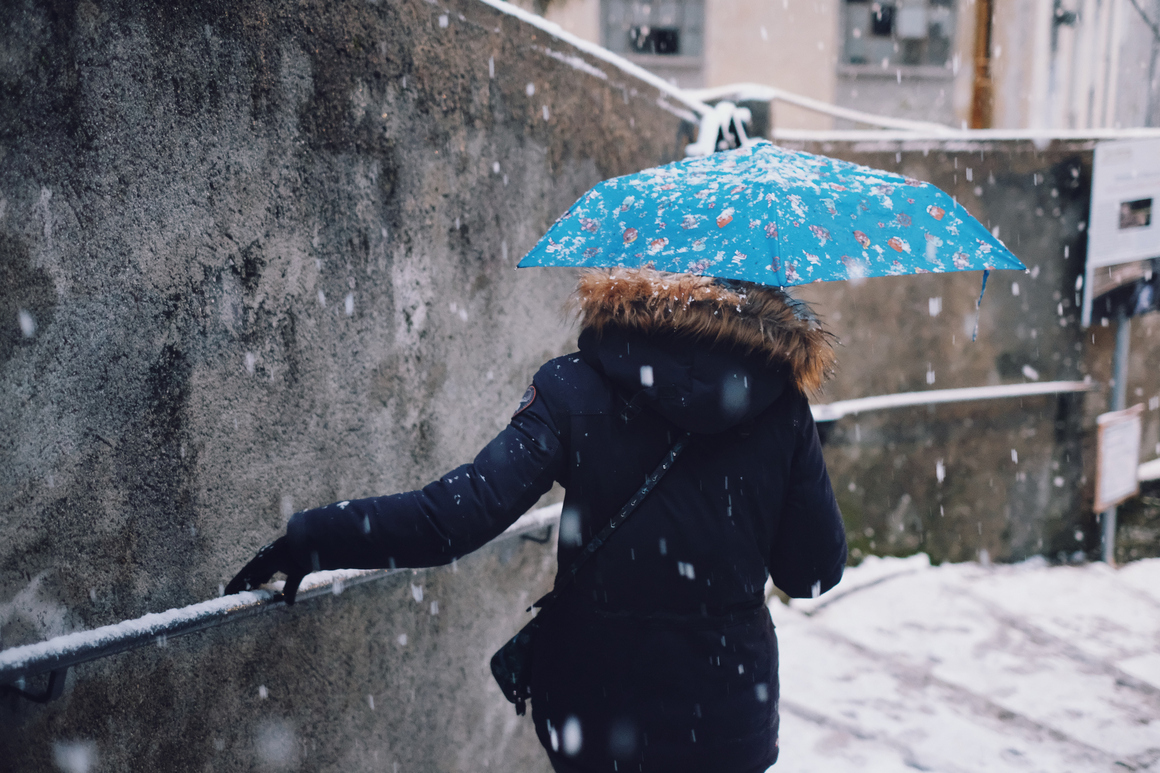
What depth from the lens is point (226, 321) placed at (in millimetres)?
1960

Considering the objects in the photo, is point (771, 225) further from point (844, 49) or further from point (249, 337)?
point (844, 49)

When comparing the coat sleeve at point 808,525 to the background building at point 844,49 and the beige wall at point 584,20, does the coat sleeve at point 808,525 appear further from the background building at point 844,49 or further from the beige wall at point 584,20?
the beige wall at point 584,20

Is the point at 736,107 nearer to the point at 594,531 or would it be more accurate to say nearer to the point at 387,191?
the point at 387,191

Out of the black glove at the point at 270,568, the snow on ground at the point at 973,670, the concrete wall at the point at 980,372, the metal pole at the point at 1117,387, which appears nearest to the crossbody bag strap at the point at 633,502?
the black glove at the point at 270,568

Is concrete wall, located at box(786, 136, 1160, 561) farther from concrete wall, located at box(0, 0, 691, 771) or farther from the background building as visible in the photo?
the background building

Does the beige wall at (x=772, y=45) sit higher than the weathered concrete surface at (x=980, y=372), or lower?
higher

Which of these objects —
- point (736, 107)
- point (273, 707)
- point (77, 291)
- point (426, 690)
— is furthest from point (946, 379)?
point (77, 291)

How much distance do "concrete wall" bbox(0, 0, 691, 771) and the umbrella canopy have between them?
0.72m

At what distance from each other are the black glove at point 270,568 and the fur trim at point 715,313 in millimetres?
786

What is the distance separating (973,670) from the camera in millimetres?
4508

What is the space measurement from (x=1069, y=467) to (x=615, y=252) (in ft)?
19.7

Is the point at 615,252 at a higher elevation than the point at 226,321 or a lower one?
higher

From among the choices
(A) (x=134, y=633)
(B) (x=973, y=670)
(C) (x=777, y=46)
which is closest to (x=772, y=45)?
(C) (x=777, y=46)

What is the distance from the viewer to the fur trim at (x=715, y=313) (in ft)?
5.32
